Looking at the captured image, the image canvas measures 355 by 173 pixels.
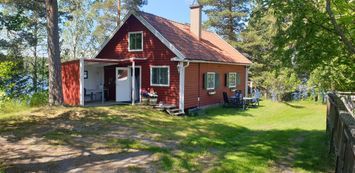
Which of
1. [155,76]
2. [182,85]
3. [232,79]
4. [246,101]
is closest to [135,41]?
[155,76]

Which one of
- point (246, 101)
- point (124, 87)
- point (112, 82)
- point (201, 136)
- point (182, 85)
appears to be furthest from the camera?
point (246, 101)

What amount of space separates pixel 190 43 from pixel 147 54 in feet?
9.40

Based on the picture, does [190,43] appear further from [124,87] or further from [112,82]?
[112,82]

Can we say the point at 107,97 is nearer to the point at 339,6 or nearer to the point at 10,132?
the point at 10,132

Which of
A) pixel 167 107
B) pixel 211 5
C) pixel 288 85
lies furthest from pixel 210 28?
pixel 167 107

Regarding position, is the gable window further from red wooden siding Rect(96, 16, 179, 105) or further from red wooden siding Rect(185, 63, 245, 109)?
red wooden siding Rect(185, 63, 245, 109)

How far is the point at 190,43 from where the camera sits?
66.0ft

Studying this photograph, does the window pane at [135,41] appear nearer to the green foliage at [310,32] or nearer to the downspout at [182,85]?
the downspout at [182,85]

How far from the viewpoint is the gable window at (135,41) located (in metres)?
19.1

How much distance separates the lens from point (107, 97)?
67.9 ft

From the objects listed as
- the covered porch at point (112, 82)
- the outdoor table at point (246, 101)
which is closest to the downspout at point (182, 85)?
the covered porch at point (112, 82)

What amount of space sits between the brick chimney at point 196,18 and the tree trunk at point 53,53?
9480 mm

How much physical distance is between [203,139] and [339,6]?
5.62 m

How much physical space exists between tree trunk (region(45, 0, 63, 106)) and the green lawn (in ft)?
3.43
